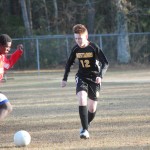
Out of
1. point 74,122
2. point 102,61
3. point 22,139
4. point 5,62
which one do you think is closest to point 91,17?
point 74,122

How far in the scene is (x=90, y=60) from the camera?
912 cm

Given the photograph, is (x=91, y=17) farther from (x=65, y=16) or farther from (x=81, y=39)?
(x=81, y=39)

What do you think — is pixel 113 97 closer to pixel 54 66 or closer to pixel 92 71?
pixel 92 71

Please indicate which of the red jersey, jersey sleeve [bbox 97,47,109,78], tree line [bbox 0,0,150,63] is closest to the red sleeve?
the red jersey

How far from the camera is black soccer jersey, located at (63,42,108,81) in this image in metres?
9.09

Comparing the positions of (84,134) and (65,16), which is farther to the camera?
(65,16)

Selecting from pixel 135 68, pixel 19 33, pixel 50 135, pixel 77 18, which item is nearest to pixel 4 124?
pixel 50 135

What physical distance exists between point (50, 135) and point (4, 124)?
1.86m

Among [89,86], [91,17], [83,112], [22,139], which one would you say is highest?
[89,86]

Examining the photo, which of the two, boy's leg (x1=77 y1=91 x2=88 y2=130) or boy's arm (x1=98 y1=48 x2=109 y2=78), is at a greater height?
boy's arm (x1=98 y1=48 x2=109 y2=78)

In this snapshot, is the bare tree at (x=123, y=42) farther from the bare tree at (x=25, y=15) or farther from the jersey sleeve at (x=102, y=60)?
the jersey sleeve at (x=102, y=60)

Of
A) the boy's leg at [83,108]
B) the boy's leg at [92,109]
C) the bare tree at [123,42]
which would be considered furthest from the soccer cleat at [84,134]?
the bare tree at [123,42]

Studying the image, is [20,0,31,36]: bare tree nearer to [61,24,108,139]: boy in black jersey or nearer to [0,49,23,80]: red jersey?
[61,24,108,139]: boy in black jersey

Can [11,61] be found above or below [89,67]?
above
